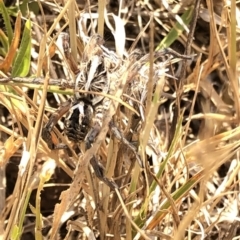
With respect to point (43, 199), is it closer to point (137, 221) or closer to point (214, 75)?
point (137, 221)

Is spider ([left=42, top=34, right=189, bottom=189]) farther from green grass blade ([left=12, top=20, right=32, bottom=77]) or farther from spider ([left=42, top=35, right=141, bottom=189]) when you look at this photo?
green grass blade ([left=12, top=20, right=32, bottom=77])

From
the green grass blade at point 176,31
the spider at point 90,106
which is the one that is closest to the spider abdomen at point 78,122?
the spider at point 90,106

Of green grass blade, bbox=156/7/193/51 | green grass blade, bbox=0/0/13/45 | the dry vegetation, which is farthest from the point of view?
green grass blade, bbox=156/7/193/51

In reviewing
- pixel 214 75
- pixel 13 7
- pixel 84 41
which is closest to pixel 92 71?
pixel 84 41

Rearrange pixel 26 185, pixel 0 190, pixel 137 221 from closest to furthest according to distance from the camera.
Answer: pixel 26 185 → pixel 137 221 → pixel 0 190

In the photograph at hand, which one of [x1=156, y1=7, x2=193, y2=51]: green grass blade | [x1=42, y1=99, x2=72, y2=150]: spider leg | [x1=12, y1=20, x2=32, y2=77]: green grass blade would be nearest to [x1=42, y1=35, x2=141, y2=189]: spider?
[x1=42, y1=99, x2=72, y2=150]: spider leg

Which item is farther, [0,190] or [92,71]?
[0,190]

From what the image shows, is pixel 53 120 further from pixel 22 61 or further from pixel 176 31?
pixel 176 31
